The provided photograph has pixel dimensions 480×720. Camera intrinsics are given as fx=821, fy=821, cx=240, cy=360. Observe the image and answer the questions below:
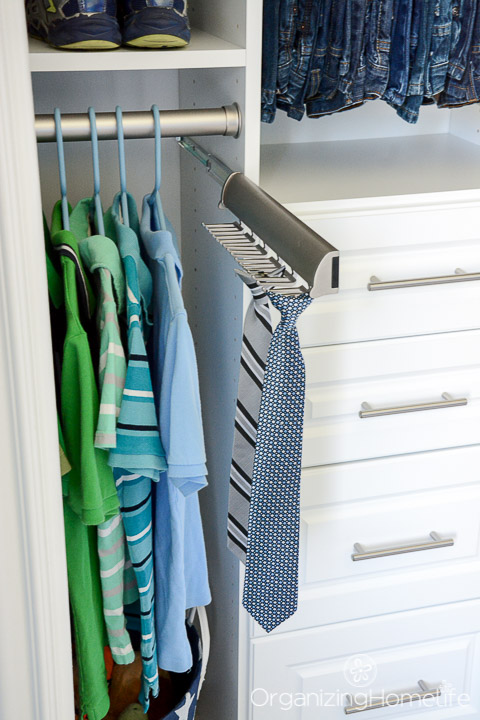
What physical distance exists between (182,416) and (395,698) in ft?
2.75

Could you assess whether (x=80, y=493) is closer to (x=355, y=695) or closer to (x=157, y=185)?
(x=157, y=185)

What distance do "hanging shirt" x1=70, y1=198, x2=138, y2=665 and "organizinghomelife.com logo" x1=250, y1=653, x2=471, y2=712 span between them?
0.45 meters

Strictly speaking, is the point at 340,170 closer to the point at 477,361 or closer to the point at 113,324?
the point at 477,361

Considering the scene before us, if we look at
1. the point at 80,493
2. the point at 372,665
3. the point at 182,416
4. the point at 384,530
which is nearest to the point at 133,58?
the point at 182,416

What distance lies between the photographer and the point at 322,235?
1269mm

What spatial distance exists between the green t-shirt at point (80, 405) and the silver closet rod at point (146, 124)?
0.14 meters

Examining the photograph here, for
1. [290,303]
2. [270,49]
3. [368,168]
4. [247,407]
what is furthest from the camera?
[368,168]

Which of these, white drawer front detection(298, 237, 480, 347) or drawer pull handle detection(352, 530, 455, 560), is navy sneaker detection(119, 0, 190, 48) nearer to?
white drawer front detection(298, 237, 480, 347)

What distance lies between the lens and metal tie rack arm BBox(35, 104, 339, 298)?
88 centimetres

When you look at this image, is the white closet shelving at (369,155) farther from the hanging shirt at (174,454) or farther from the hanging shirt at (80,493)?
the hanging shirt at (80,493)

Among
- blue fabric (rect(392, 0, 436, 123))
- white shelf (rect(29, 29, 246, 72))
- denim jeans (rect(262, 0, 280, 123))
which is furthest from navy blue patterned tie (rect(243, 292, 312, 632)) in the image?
blue fabric (rect(392, 0, 436, 123))

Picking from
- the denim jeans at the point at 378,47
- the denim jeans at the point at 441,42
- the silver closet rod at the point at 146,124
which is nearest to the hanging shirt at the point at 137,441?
the silver closet rod at the point at 146,124

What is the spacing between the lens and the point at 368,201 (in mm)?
1276

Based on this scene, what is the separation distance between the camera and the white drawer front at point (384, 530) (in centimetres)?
142
